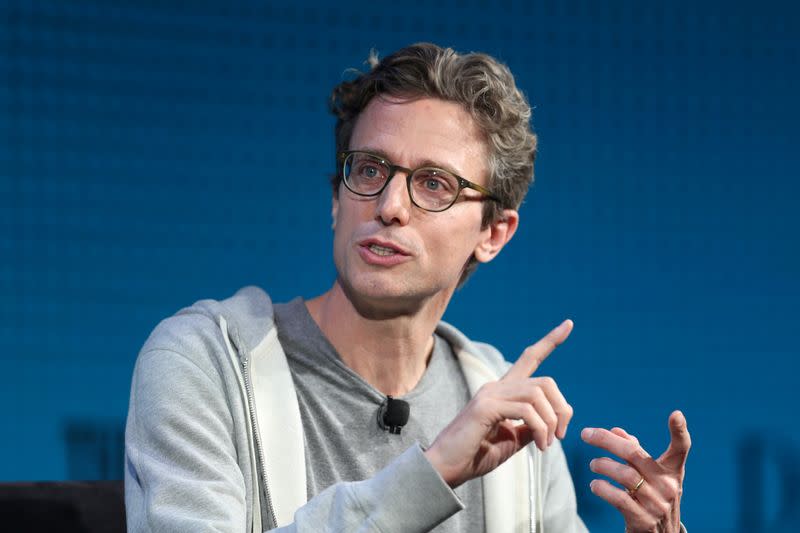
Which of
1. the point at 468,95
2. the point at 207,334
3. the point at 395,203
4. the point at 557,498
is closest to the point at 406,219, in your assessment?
the point at 395,203

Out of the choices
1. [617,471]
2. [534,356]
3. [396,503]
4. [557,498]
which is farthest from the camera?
[557,498]

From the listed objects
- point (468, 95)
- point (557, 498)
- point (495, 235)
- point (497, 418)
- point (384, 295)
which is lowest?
point (557, 498)

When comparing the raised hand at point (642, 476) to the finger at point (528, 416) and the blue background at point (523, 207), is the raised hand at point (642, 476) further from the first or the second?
the blue background at point (523, 207)

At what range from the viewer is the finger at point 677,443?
5.20ft

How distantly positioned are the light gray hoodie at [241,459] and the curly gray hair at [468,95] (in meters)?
0.38

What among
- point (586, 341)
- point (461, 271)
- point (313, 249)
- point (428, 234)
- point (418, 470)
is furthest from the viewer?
point (586, 341)

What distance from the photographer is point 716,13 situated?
2793mm

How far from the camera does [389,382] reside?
189 centimetres

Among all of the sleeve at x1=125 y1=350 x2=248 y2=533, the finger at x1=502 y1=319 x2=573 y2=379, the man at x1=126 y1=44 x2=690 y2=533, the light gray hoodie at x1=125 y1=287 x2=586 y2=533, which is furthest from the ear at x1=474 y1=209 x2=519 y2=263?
the sleeve at x1=125 y1=350 x2=248 y2=533

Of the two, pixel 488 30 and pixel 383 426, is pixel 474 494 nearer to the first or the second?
pixel 383 426

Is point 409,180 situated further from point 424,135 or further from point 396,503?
point 396,503

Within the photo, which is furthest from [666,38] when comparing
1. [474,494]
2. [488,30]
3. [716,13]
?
[474,494]

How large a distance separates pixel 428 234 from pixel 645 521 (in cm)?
59

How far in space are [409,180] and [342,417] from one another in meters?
0.43
